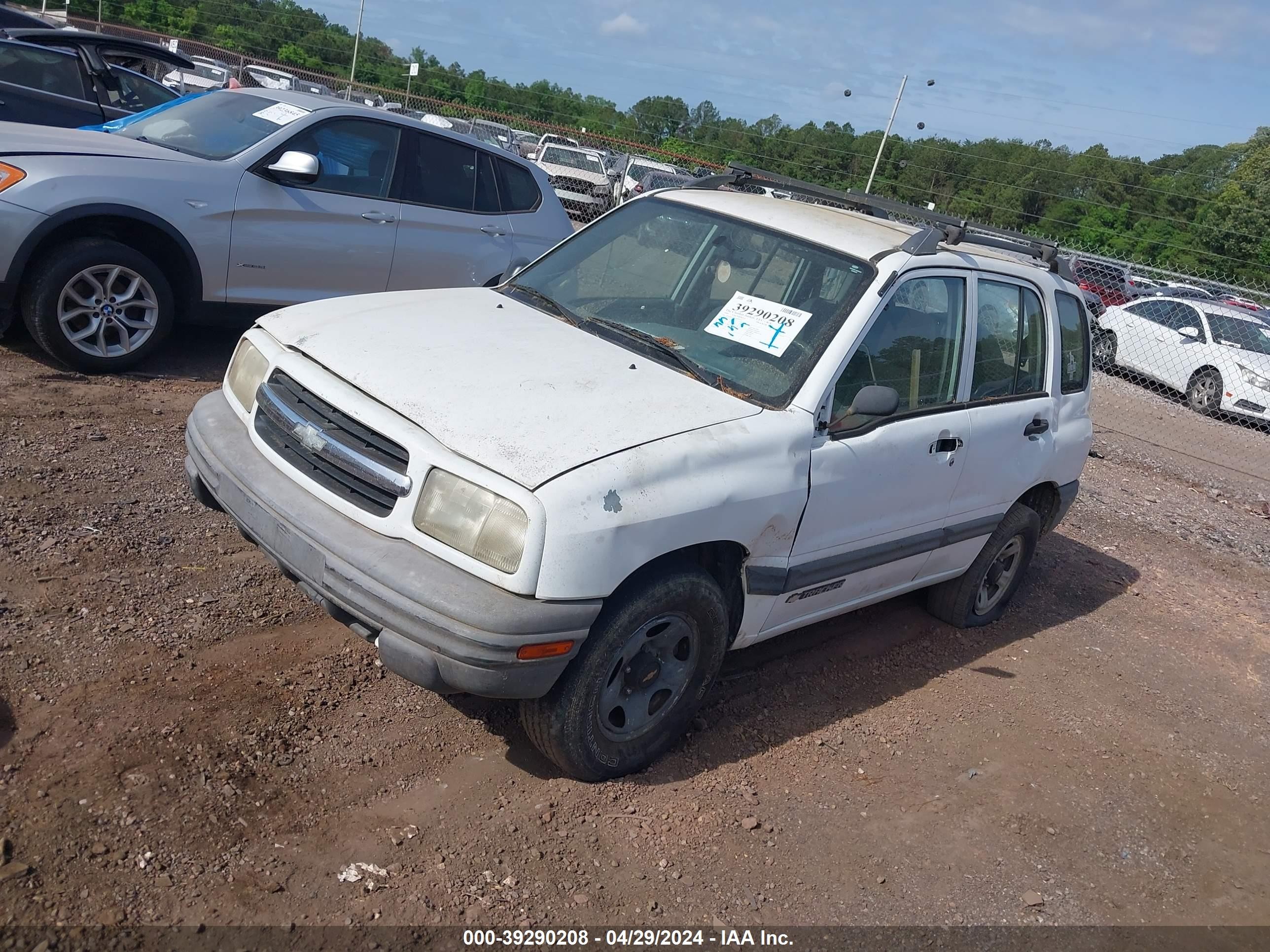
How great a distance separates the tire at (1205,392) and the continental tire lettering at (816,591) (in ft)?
42.4

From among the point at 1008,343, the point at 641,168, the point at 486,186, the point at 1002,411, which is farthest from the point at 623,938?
the point at 641,168

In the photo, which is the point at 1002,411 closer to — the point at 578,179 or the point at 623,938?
the point at 623,938

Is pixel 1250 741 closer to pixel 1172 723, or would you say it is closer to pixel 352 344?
pixel 1172 723

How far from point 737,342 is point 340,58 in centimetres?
→ 4898

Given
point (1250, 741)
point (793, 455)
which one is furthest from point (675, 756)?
point (1250, 741)

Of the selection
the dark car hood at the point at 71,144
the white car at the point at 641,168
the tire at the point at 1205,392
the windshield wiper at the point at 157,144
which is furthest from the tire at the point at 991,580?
the white car at the point at 641,168

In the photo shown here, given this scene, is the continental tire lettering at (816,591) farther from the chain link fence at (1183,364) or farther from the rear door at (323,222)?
the chain link fence at (1183,364)

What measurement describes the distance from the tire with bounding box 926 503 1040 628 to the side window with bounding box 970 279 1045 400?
2.33ft

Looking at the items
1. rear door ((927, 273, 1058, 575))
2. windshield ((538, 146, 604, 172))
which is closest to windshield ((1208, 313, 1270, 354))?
rear door ((927, 273, 1058, 575))

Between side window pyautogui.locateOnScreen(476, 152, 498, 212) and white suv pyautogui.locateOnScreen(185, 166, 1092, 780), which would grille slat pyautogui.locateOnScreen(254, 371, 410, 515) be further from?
side window pyautogui.locateOnScreen(476, 152, 498, 212)

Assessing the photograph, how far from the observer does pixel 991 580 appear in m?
5.59

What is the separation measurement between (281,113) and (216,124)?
445 millimetres

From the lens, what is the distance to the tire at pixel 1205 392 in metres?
14.7

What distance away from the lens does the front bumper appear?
2.94 meters
